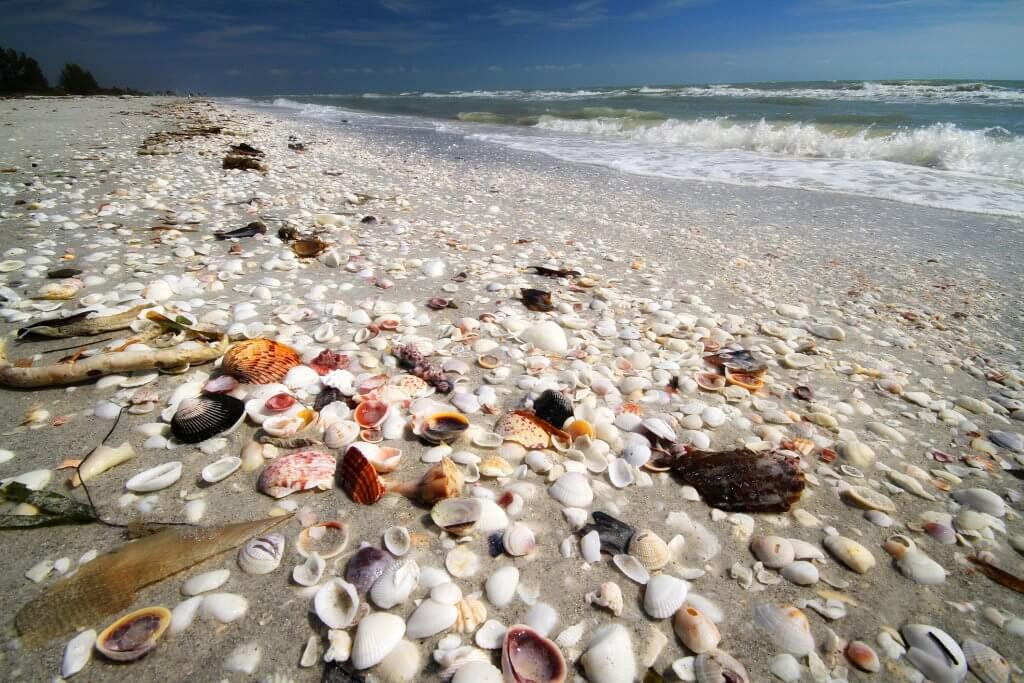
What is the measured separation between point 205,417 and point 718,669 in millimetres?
2073

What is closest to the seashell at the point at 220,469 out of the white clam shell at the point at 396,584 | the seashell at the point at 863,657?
the white clam shell at the point at 396,584

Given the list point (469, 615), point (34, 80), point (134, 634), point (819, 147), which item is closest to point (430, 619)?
point (469, 615)

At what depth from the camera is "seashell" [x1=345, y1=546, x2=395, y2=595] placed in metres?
1.39

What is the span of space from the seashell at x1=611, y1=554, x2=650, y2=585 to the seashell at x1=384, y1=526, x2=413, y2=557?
0.71m

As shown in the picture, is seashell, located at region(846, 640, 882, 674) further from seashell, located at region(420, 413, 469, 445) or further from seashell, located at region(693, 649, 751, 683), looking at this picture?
seashell, located at region(420, 413, 469, 445)

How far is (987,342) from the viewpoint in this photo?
10.4 feet

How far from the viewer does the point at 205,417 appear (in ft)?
6.24

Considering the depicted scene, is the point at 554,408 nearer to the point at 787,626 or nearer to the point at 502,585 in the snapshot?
the point at 502,585

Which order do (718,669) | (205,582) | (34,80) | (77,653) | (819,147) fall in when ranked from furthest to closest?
(34,80) → (819,147) → (205,582) → (718,669) → (77,653)

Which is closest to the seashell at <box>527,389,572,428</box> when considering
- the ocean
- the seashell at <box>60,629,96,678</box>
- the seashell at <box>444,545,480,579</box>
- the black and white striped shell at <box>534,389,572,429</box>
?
the black and white striped shell at <box>534,389,572,429</box>

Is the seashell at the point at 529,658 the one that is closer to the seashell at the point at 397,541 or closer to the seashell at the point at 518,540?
the seashell at the point at 518,540

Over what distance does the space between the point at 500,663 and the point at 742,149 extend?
1443 cm

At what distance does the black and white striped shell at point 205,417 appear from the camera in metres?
1.86

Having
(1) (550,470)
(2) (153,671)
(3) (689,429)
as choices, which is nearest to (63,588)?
(2) (153,671)
